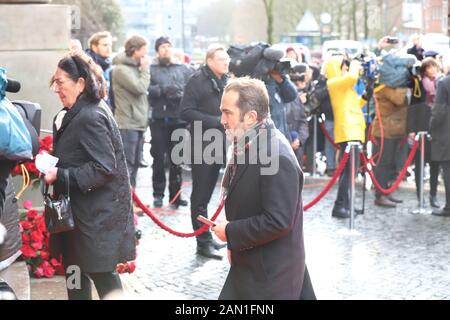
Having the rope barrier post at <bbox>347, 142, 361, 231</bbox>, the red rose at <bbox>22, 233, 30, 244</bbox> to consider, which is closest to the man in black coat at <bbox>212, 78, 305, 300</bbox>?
the red rose at <bbox>22, 233, 30, 244</bbox>

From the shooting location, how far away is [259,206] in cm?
482

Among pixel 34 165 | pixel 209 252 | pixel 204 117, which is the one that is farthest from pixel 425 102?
pixel 34 165

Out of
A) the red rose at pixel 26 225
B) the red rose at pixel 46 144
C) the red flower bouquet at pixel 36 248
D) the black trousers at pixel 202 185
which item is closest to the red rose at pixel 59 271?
the red flower bouquet at pixel 36 248

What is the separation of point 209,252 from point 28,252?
237cm

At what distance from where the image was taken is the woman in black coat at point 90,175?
560cm

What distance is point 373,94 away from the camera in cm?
1226

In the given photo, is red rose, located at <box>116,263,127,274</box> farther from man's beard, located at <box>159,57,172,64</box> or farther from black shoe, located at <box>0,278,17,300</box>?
man's beard, located at <box>159,57,172,64</box>

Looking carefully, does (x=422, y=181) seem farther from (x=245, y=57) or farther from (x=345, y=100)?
(x=245, y=57)

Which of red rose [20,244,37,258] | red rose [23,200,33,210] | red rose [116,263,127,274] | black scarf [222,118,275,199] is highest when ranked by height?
black scarf [222,118,275,199]

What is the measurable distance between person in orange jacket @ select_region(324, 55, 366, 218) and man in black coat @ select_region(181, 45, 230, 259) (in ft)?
7.27

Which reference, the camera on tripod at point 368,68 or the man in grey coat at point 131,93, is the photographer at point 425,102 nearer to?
the camera on tripod at point 368,68

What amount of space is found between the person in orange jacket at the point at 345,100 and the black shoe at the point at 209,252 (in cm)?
263

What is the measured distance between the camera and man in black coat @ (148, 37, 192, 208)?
40.2 feet
